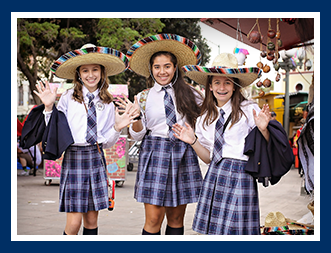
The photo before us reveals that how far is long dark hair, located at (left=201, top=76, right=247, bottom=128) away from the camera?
3354 mm

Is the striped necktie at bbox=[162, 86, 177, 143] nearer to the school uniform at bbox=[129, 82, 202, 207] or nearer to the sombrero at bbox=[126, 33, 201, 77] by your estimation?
the school uniform at bbox=[129, 82, 202, 207]

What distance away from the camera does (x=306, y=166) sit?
3760 millimetres

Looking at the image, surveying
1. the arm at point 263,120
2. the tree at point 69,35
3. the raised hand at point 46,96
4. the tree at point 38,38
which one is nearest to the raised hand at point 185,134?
the arm at point 263,120

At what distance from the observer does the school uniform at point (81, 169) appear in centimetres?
369

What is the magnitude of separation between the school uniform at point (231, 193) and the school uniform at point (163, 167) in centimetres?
44

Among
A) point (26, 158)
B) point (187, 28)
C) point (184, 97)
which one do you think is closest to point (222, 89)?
point (184, 97)

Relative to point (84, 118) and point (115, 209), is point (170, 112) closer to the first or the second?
point (84, 118)

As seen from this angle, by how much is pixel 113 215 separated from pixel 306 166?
3.42 metres

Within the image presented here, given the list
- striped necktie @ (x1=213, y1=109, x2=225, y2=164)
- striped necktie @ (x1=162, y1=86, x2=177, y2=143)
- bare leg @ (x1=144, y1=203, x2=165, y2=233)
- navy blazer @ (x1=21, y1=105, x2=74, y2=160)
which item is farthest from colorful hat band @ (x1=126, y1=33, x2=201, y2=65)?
bare leg @ (x1=144, y1=203, x2=165, y2=233)

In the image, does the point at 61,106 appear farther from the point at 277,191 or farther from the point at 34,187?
the point at 277,191

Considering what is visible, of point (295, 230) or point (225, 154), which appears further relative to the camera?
point (295, 230)

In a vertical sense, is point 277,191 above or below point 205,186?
below

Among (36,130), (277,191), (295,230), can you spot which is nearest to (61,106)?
(36,130)
